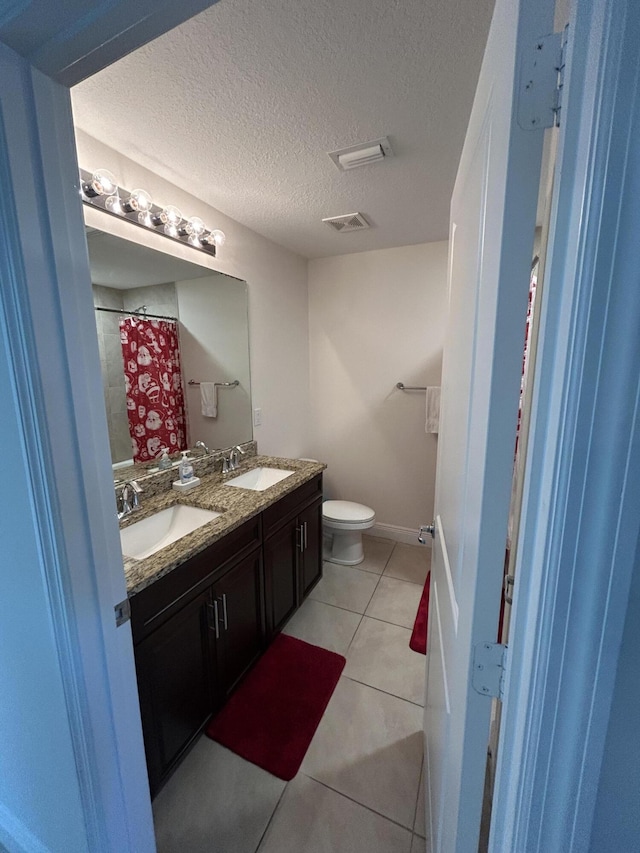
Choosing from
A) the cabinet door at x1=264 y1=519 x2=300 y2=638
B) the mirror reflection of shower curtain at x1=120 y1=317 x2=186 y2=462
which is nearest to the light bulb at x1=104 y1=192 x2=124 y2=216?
the mirror reflection of shower curtain at x1=120 y1=317 x2=186 y2=462

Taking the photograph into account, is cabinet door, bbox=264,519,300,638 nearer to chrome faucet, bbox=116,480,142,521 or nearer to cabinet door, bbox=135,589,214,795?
cabinet door, bbox=135,589,214,795

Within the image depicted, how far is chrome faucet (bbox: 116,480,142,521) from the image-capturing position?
59.7 inches

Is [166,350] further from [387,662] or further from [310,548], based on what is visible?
[387,662]

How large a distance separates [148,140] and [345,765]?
8.54 ft

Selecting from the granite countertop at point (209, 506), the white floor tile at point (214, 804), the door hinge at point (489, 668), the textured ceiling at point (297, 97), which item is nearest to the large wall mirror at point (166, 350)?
the granite countertop at point (209, 506)

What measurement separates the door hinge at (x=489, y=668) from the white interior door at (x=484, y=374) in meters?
0.01

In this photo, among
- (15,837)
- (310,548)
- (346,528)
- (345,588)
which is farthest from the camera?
(346,528)

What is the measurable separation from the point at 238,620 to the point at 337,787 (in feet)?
2.29

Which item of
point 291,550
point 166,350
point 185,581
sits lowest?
point 291,550

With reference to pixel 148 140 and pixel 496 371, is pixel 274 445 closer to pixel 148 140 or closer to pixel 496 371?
pixel 148 140

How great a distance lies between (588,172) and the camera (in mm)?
343

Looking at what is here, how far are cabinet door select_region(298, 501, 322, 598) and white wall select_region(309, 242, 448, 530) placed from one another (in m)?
0.92

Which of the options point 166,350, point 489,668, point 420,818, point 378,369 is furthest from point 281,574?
point 378,369

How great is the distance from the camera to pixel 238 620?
1.58 metres
